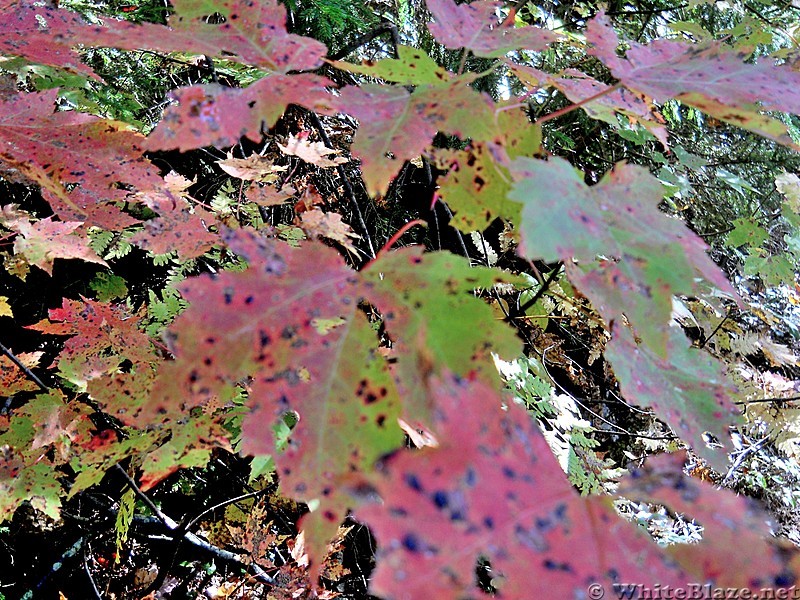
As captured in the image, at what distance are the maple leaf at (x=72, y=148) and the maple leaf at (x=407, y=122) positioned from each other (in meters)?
0.54

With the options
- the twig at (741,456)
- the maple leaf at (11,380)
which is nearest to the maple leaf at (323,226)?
the maple leaf at (11,380)

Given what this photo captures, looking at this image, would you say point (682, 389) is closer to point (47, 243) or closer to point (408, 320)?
point (408, 320)

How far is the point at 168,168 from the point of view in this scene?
80.2 inches

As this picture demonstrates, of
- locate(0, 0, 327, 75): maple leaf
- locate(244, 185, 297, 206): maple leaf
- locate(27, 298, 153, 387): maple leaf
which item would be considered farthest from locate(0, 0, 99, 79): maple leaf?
locate(27, 298, 153, 387): maple leaf

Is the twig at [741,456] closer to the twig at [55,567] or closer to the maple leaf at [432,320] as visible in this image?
the maple leaf at [432,320]

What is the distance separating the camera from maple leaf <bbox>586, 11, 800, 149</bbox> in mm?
633

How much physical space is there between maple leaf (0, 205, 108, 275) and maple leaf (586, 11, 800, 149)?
1100mm

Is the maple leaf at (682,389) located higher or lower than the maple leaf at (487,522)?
lower

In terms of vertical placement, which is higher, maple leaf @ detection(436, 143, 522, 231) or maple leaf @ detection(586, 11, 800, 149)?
maple leaf @ detection(586, 11, 800, 149)

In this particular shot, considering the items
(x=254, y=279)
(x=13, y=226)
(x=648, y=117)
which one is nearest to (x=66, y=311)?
(x=13, y=226)

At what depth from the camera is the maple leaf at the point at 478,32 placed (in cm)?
79

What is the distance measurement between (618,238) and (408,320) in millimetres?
250

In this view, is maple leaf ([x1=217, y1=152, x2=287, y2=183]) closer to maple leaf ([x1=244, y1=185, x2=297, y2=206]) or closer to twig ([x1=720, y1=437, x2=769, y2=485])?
maple leaf ([x1=244, y1=185, x2=297, y2=206])

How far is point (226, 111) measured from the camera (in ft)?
2.13
